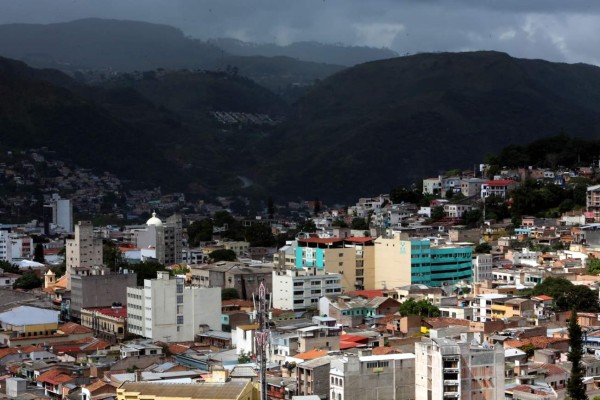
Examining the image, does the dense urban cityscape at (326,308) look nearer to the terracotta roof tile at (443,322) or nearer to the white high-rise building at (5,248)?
the terracotta roof tile at (443,322)

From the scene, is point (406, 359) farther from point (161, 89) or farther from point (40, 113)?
point (161, 89)

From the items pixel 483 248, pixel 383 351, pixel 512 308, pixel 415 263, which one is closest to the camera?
pixel 383 351

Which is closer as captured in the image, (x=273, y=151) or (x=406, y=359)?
(x=406, y=359)

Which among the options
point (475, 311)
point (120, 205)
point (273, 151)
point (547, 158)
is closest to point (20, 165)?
point (120, 205)

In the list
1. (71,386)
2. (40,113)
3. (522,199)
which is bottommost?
(71,386)

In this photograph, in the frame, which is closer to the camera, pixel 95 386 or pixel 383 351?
pixel 95 386

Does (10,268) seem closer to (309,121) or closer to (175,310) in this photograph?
(175,310)

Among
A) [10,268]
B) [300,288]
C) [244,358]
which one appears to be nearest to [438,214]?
[10,268]
